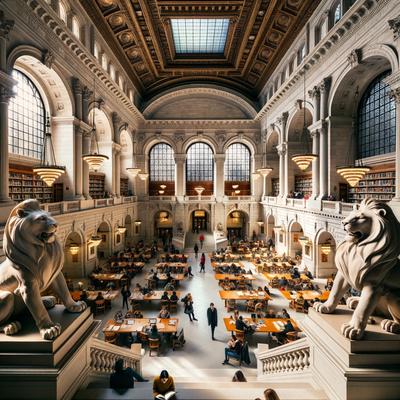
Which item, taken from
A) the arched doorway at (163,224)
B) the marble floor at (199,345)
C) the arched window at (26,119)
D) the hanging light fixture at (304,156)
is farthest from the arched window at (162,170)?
the marble floor at (199,345)

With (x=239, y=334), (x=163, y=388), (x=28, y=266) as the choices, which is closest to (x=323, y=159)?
(x=239, y=334)

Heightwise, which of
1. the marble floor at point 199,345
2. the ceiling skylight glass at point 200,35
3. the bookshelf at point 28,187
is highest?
the ceiling skylight glass at point 200,35

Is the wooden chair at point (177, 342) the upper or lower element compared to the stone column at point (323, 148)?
lower

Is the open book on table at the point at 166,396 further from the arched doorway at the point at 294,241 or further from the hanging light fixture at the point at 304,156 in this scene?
the arched doorway at the point at 294,241

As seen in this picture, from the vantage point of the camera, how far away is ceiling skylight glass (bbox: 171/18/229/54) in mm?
18453

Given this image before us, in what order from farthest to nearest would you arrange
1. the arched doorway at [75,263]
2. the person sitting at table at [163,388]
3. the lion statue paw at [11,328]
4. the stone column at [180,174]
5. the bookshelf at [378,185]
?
the stone column at [180,174]
the arched doorway at [75,263]
the bookshelf at [378,185]
the person sitting at table at [163,388]
the lion statue paw at [11,328]

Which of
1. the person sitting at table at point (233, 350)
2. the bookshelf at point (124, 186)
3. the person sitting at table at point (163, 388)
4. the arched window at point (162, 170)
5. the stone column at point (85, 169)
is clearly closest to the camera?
the person sitting at table at point (163, 388)

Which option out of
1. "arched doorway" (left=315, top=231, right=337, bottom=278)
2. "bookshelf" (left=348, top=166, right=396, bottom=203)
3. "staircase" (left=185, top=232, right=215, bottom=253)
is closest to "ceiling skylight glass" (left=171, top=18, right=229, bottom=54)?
"bookshelf" (left=348, top=166, right=396, bottom=203)

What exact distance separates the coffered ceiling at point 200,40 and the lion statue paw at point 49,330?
1602cm

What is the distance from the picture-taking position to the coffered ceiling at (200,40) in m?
15.9

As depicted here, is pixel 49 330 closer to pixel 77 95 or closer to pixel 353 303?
pixel 353 303

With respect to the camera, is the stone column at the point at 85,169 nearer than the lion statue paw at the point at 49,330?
No

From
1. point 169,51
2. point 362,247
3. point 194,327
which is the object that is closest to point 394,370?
point 362,247

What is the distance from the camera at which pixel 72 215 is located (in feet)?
45.6
